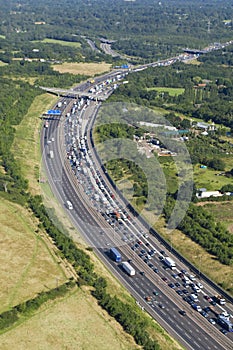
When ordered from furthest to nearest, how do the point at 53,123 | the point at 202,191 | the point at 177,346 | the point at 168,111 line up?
the point at 168,111
the point at 53,123
the point at 202,191
the point at 177,346

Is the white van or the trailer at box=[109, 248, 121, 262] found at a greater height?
the white van

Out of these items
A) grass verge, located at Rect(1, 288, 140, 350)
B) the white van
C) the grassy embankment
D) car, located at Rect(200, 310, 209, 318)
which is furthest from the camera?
the white van

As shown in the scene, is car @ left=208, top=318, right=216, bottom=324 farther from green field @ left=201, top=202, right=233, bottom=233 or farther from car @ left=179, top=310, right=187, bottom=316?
green field @ left=201, top=202, right=233, bottom=233

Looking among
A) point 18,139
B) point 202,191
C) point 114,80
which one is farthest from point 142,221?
point 114,80

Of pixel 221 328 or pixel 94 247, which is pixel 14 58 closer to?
pixel 94 247

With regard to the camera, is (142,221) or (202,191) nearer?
(142,221)

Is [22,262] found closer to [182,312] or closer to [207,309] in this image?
[182,312]

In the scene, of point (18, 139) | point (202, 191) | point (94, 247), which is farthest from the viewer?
point (18, 139)

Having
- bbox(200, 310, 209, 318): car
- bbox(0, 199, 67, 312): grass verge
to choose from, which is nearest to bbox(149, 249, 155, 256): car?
bbox(0, 199, 67, 312): grass verge
